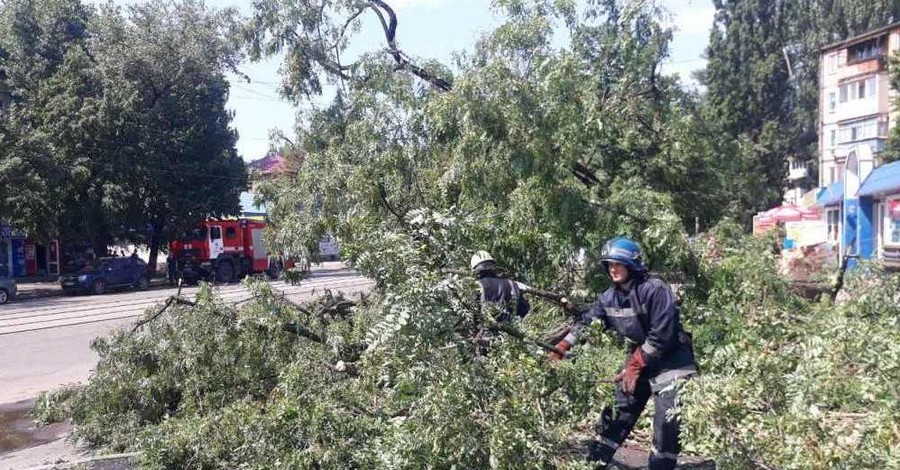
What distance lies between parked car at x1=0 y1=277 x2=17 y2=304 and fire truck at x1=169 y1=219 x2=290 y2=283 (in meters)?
7.81

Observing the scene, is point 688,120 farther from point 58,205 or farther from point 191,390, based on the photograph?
point 58,205

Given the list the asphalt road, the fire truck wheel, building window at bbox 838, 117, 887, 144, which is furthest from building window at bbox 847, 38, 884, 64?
the asphalt road

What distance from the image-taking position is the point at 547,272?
7.52 metres

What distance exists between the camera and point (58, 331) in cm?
1525

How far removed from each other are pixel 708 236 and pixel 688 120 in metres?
3.33

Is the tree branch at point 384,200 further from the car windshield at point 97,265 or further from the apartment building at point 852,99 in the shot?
the apartment building at point 852,99

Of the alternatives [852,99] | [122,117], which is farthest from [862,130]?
[122,117]

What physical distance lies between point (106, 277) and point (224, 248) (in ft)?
18.6

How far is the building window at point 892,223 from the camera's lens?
67.7ft

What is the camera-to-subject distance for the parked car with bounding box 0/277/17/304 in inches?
955

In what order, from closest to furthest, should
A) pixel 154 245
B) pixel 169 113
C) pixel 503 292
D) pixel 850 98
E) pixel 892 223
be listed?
pixel 503 292 → pixel 892 223 → pixel 169 113 → pixel 154 245 → pixel 850 98

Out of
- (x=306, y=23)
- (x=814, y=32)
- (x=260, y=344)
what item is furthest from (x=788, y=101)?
(x=260, y=344)

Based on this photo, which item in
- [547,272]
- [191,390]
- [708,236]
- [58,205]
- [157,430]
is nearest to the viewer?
[157,430]

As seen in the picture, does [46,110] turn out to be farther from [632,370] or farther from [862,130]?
[862,130]
